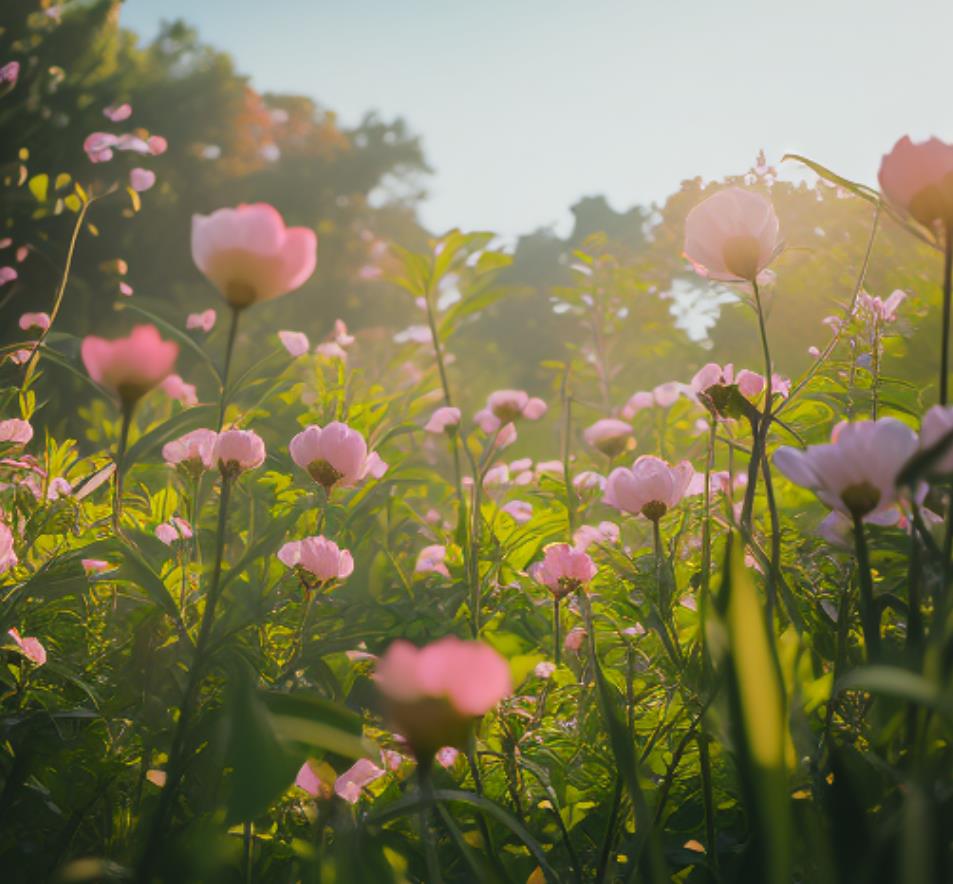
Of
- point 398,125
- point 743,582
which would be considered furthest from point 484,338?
point 743,582

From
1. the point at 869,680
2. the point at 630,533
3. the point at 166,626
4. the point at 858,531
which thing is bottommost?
the point at 869,680

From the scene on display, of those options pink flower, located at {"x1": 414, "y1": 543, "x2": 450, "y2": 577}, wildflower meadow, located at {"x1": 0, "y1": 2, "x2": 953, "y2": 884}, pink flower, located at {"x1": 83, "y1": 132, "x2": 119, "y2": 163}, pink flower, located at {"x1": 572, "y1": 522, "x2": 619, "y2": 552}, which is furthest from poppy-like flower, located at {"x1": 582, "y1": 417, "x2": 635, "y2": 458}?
pink flower, located at {"x1": 83, "y1": 132, "x2": 119, "y2": 163}

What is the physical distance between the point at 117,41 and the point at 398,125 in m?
5.51

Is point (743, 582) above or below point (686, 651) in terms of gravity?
below

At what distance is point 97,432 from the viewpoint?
2.63 m

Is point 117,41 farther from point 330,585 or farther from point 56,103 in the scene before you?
point 330,585

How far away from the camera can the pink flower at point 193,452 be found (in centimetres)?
106

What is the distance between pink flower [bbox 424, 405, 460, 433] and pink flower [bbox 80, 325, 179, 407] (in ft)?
1.76

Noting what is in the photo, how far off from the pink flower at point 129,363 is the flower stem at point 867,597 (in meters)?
0.48

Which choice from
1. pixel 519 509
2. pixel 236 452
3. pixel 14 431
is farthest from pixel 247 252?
pixel 519 509

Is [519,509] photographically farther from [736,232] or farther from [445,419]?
[736,232]

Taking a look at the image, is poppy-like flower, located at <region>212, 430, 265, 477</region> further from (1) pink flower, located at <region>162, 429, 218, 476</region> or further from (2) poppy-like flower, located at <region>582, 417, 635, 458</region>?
(2) poppy-like flower, located at <region>582, 417, 635, 458</region>

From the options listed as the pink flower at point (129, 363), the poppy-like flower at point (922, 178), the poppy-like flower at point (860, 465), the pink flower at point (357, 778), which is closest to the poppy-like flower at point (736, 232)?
the poppy-like flower at point (922, 178)

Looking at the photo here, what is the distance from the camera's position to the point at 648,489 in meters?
0.93
